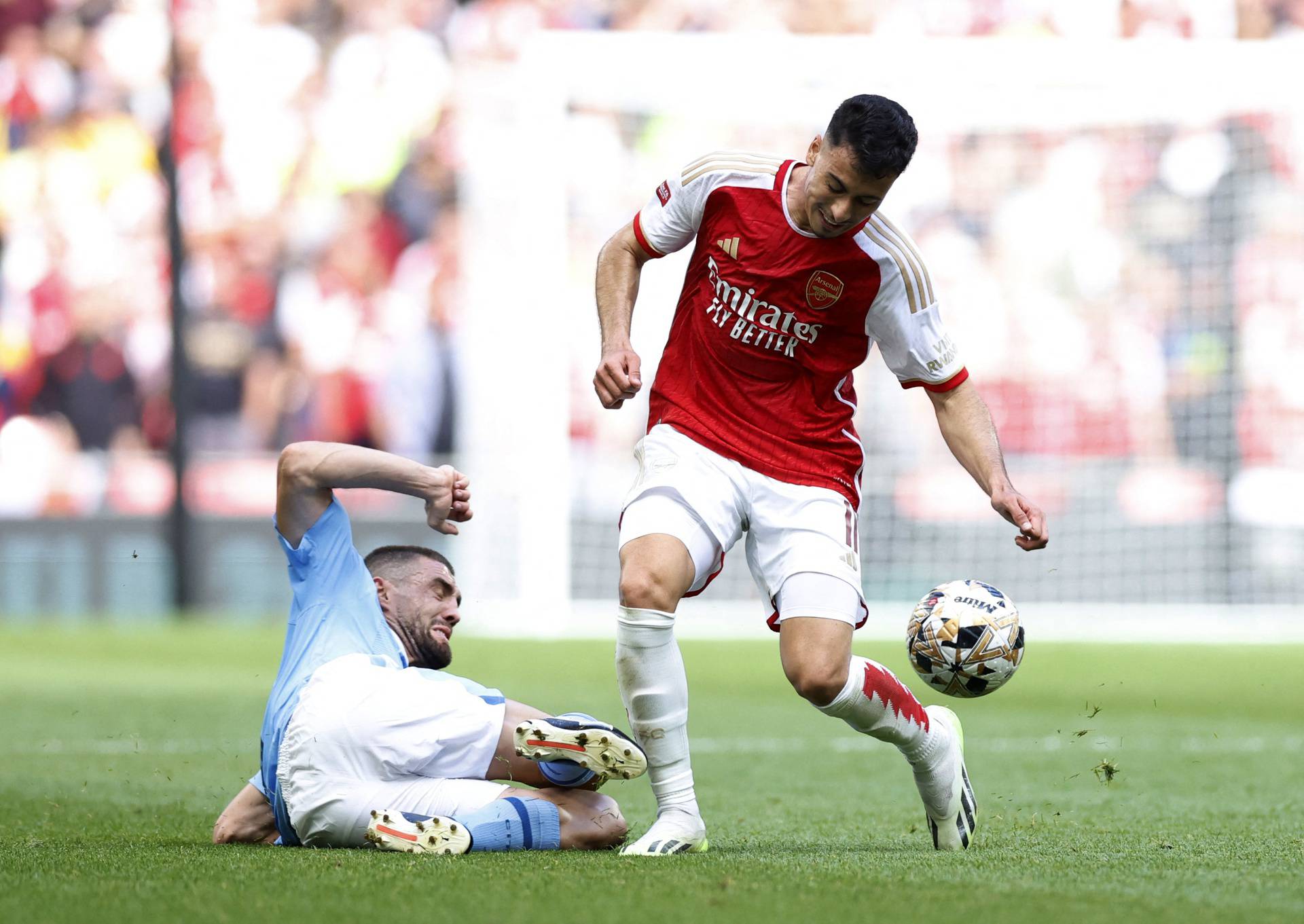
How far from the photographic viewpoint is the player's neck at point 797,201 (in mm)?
4711

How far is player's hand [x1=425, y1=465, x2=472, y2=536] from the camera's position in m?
4.20

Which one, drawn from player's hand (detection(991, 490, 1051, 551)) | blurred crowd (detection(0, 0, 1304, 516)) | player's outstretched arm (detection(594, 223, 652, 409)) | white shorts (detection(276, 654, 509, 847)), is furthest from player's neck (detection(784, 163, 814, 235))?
blurred crowd (detection(0, 0, 1304, 516))

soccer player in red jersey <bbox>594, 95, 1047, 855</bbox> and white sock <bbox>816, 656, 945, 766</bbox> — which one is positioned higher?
soccer player in red jersey <bbox>594, 95, 1047, 855</bbox>

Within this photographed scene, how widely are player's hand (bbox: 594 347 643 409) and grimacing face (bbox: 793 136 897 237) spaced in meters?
0.64

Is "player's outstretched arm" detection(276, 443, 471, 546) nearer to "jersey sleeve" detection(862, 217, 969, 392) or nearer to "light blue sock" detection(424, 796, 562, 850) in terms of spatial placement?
"light blue sock" detection(424, 796, 562, 850)

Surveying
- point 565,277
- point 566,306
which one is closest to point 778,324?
point 565,277

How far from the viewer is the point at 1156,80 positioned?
46.9 feet

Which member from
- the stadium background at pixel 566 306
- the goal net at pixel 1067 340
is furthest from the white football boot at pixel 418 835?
the goal net at pixel 1067 340

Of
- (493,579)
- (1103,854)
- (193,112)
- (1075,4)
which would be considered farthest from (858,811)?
(193,112)

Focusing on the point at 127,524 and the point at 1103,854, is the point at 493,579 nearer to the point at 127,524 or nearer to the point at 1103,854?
the point at 127,524

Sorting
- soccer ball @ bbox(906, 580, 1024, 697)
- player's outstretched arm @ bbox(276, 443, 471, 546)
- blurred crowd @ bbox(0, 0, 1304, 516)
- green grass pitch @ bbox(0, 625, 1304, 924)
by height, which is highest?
blurred crowd @ bbox(0, 0, 1304, 516)

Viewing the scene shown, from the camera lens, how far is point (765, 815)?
5.37 metres

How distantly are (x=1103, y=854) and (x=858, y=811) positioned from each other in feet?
4.44

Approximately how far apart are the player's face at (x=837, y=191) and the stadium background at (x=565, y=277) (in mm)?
9195
